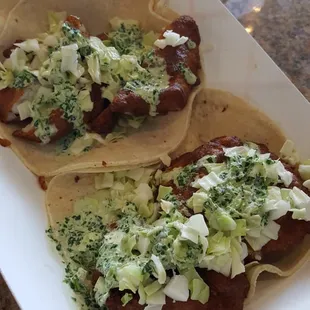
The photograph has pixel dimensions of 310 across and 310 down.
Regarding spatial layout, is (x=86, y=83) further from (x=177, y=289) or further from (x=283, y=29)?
(x=283, y=29)

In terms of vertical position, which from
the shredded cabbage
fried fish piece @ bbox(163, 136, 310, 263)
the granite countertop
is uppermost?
the granite countertop

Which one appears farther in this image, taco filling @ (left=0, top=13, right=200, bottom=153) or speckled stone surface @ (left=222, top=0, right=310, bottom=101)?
speckled stone surface @ (left=222, top=0, right=310, bottom=101)

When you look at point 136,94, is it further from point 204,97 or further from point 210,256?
point 210,256

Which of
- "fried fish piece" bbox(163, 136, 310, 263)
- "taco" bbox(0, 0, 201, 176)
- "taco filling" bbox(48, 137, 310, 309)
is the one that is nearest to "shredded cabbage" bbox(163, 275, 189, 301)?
"taco filling" bbox(48, 137, 310, 309)

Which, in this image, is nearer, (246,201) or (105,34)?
(246,201)

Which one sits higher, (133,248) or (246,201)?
(246,201)

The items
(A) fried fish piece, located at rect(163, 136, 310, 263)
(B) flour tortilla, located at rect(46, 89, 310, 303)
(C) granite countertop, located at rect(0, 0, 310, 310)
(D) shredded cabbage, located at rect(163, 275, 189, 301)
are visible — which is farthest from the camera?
(C) granite countertop, located at rect(0, 0, 310, 310)

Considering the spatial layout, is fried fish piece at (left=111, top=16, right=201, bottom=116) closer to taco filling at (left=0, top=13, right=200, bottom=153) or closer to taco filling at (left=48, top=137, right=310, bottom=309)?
taco filling at (left=0, top=13, right=200, bottom=153)

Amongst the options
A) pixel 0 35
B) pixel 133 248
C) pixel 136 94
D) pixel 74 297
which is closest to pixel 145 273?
pixel 133 248
